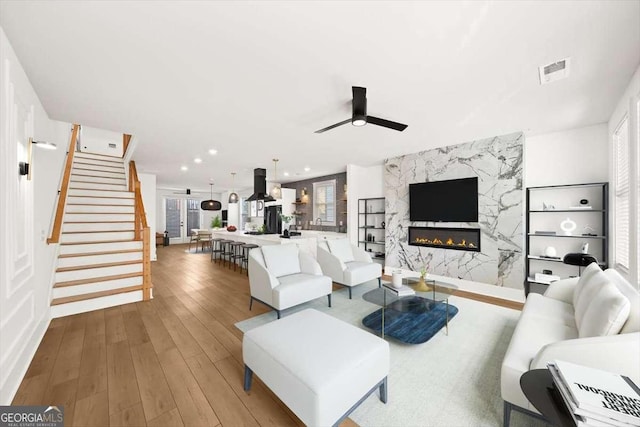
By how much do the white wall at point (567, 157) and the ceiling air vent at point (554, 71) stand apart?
88.6 inches

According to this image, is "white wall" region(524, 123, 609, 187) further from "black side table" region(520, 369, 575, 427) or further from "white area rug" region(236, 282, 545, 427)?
"black side table" region(520, 369, 575, 427)

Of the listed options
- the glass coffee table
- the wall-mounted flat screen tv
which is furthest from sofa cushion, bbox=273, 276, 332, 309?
the wall-mounted flat screen tv

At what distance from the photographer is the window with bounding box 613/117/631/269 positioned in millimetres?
3051

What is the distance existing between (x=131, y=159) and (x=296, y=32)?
575 centimetres

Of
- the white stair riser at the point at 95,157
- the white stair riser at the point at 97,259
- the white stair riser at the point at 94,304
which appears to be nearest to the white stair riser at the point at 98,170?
the white stair riser at the point at 95,157

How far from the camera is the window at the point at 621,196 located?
3.05 m

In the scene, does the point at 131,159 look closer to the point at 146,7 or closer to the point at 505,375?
the point at 146,7

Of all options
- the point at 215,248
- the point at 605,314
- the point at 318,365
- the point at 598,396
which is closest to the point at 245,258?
the point at 215,248

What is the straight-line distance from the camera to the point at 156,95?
2.84 m

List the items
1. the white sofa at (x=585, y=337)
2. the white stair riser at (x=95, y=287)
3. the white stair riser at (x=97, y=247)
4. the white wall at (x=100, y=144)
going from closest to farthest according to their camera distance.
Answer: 1. the white sofa at (x=585, y=337)
2. the white stair riser at (x=95, y=287)
3. the white stair riser at (x=97, y=247)
4. the white wall at (x=100, y=144)

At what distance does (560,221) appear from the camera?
4.14 m

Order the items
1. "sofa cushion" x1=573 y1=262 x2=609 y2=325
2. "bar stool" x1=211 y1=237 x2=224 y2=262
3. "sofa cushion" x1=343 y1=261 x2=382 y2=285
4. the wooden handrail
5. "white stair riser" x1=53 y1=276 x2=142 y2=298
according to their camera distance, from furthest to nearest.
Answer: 1. "bar stool" x1=211 y1=237 x2=224 y2=262
2. "sofa cushion" x1=343 y1=261 x2=382 y2=285
3. "white stair riser" x1=53 y1=276 x2=142 y2=298
4. the wooden handrail
5. "sofa cushion" x1=573 y1=262 x2=609 y2=325

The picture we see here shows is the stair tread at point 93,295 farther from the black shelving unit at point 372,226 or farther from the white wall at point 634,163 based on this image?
the white wall at point 634,163

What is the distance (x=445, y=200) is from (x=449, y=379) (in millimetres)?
3682
